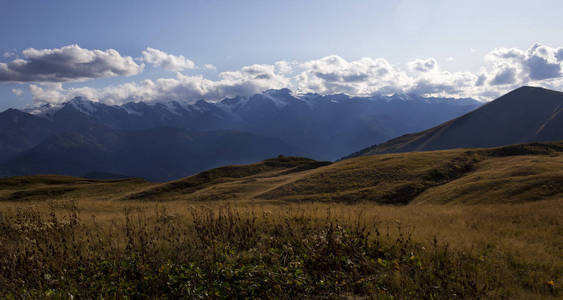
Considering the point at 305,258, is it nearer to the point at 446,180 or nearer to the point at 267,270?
the point at 267,270

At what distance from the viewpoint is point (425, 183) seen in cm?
3316

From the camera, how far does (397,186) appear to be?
32.6 m

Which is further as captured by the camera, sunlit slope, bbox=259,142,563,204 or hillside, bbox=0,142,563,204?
hillside, bbox=0,142,563,204

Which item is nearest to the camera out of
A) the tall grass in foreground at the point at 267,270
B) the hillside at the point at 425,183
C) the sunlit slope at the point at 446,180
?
the tall grass in foreground at the point at 267,270

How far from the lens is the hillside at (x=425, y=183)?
24734 millimetres

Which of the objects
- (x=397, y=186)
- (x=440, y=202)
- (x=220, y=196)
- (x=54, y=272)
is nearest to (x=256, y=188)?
(x=220, y=196)

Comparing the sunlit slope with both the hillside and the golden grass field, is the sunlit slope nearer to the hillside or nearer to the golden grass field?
the hillside

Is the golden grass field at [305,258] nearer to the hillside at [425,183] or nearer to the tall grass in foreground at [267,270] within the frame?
the tall grass in foreground at [267,270]

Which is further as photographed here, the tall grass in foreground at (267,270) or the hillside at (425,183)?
Answer: the hillside at (425,183)

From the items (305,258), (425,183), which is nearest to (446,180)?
(425,183)

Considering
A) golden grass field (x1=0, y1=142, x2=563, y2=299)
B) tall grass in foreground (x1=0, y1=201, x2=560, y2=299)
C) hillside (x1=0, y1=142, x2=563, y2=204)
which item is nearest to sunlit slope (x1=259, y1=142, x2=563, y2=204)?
hillside (x1=0, y1=142, x2=563, y2=204)

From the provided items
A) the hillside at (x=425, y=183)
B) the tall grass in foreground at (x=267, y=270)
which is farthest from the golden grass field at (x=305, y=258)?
the hillside at (x=425, y=183)

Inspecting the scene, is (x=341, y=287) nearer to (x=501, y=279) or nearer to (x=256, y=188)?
(x=501, y=279)

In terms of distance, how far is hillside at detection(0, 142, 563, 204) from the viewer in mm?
24734
